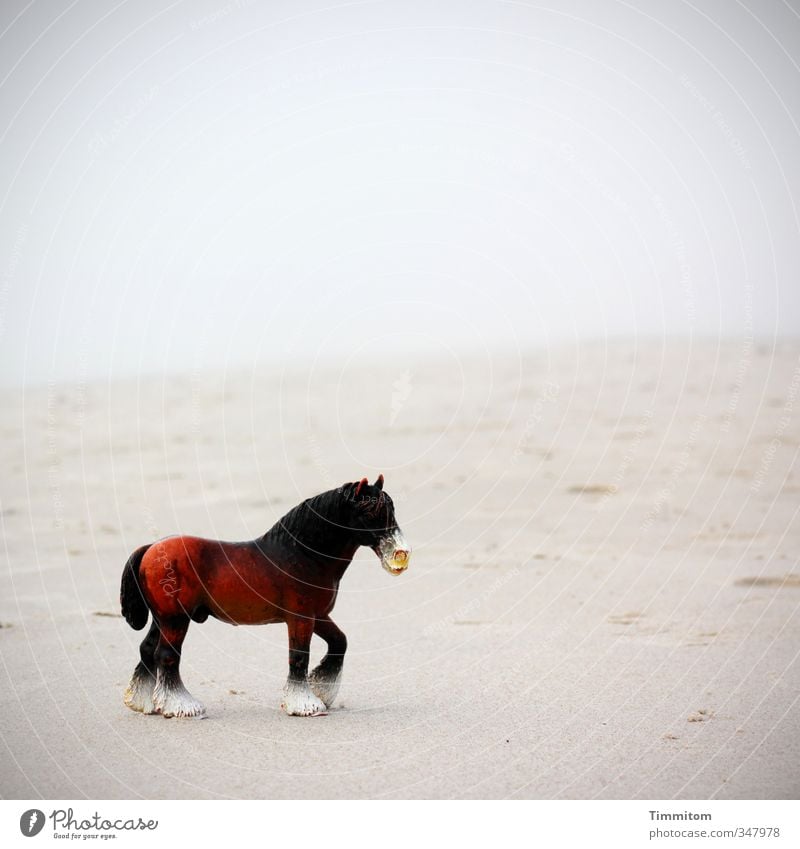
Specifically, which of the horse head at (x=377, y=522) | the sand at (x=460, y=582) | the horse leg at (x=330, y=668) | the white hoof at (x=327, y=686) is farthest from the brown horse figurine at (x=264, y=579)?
the sand at (x=460, y=582)

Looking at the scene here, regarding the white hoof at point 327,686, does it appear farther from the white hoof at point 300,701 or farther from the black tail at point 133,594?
the black tail at point 133,594

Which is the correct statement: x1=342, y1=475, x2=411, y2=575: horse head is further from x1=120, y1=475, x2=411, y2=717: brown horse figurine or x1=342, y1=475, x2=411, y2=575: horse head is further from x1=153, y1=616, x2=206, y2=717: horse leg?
x1=153, y1=616, x2=206, y2=717: horse leg

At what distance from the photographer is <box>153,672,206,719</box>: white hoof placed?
25.2 ft

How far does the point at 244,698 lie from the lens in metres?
8.45

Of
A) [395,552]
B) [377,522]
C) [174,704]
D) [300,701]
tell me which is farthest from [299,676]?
[377,522]

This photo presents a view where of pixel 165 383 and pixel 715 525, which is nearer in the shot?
pixel 715 525

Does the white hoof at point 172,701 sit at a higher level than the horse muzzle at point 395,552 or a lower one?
lower

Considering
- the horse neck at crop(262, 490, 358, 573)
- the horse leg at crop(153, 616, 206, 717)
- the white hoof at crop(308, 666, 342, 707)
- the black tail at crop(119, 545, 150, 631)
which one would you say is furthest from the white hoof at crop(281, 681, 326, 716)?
the black tail at crop(119, 545, 150, 631)

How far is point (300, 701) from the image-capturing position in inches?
306

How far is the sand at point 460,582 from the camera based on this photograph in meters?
7.04
